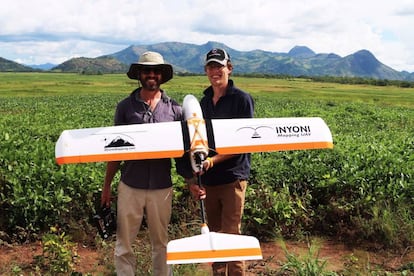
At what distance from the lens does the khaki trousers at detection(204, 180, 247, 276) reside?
439 centimetres

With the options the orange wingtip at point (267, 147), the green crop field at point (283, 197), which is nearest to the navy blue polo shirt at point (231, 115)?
the orange wingtip at point (267, 147)

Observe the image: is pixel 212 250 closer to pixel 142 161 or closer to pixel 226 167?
pixel 226 167

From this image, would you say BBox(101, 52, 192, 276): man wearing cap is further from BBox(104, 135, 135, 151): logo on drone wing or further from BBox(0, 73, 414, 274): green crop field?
BBox(0, 73, 414, 274): green crop field

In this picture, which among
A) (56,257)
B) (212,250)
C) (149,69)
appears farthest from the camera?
(56,257)

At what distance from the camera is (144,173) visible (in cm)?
427

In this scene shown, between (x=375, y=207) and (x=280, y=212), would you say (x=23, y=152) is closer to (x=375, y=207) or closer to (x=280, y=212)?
(x=280, y=212)

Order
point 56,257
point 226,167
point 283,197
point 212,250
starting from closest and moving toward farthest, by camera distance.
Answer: point 212,250 → point 226,167 → point 56,257 → point 283,197

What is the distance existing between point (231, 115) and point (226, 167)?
0.50 meters

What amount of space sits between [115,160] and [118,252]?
93cm

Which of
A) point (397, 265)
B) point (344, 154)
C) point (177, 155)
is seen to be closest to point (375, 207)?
point (397, 265)

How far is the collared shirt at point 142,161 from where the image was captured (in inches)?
168

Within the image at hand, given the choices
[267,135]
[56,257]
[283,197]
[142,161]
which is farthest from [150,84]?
[283,197]

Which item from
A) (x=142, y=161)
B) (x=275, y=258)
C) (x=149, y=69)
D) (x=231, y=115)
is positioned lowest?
(x=275, y=258)

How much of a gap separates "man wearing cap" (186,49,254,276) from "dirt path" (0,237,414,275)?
3.29 feet
